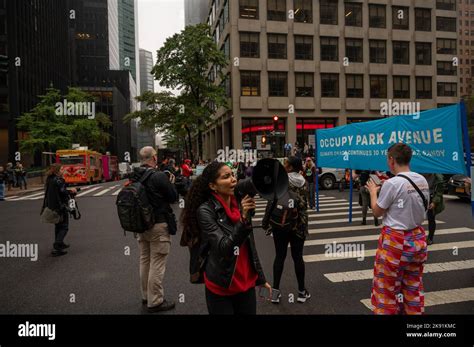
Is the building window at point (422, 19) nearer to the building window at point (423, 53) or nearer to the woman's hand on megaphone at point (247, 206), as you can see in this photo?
the building window at point (423, 53)

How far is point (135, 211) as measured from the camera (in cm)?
409

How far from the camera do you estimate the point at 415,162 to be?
6961mm

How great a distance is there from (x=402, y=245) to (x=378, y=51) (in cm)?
4281

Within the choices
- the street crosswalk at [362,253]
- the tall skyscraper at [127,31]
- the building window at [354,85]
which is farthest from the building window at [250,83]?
the tall skyscraper at [127,31]

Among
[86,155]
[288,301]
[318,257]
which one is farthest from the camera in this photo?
[86,155]

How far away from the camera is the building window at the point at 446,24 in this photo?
51125 millimetres

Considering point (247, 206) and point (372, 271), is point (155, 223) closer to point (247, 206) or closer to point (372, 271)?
point (247, 206)

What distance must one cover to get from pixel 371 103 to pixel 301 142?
991 cm

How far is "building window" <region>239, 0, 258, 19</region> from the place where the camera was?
36062 mm
